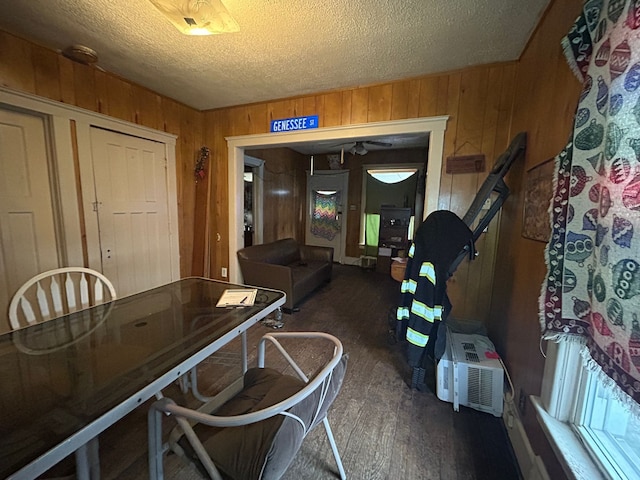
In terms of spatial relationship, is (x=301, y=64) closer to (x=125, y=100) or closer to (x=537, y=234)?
(x=125, y=100)

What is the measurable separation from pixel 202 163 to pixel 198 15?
215 cm

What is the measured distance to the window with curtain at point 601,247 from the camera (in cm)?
62

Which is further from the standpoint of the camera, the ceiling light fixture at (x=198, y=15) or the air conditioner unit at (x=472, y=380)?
the air conditioner unit at (x=472, y=380)

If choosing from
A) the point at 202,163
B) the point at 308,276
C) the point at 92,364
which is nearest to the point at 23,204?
the point at 202,163

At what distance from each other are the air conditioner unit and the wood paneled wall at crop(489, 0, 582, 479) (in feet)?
0.38

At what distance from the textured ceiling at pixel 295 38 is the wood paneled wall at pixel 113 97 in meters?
0.12

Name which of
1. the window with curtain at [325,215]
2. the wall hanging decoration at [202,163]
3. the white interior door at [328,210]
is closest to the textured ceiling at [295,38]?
the wall hanging decoration at [202,163]

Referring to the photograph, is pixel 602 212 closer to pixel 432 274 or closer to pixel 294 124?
pixel 432 274

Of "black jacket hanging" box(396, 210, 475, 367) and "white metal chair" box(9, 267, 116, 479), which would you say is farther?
"black jacket hanging" box(396, 210, 475, 367)

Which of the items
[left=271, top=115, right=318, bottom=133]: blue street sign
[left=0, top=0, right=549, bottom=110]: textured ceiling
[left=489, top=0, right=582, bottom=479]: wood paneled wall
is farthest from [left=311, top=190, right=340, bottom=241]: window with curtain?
[left=489, top=0, right=582, bottom=479]: wood paneled wall

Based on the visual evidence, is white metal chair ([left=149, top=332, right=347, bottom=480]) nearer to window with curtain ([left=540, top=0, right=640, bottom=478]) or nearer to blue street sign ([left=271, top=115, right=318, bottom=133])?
window with curtain ([left=540, top=0, right=640, bottom=478])

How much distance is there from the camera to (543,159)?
1377mm

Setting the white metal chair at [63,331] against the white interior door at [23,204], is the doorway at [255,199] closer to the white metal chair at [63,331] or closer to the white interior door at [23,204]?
the white interior door at [23,204]

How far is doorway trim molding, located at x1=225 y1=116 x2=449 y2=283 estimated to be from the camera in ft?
7.53
